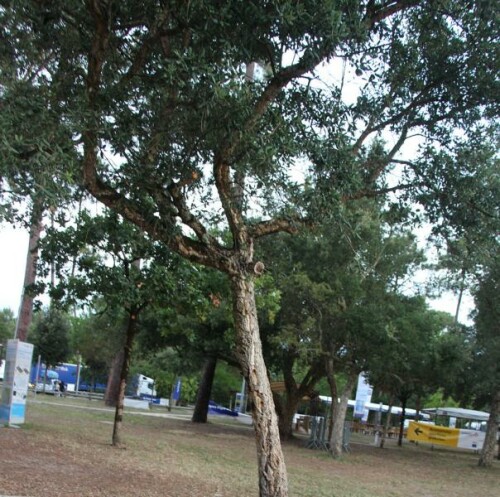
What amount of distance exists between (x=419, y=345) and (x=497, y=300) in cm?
296

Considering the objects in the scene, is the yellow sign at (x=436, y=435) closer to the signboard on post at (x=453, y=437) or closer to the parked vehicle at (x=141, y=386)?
the signboard on post at (x=453, y=437)

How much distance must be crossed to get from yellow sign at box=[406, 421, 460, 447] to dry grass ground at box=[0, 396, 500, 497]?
13.5 m

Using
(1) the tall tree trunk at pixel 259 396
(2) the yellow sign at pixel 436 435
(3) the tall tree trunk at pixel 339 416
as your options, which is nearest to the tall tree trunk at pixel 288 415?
(3) the tall tree trunk at pixel 339 416

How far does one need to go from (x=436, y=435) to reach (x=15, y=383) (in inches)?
1046

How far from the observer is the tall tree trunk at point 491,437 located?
76.4 ft

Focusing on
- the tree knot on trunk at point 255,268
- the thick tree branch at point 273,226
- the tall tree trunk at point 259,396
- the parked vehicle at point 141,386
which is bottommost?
the parked vehicle at point 141,386

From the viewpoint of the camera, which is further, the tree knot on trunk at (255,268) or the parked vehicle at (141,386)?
the parked vehicle at (141,386)

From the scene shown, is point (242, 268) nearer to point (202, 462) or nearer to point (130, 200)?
point (130, 200)

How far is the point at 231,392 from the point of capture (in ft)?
189

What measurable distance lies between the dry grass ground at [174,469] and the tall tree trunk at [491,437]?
5.50 feet

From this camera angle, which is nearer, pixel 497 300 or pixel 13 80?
pixel 13 80

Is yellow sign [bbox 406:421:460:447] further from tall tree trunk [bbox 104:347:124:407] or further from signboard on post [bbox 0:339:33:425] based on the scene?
signboard on post [bbox 0:339:33:425]

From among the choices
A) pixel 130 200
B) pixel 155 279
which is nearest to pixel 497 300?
pixel 155 279

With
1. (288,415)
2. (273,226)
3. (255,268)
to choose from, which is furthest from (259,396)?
(288,415)
